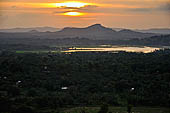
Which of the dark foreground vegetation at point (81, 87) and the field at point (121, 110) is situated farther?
the dark foreground vegetation at point (81, 87)

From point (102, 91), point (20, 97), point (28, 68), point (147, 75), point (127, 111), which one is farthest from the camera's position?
point (28, 68)

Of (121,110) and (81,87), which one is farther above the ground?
(81,87)

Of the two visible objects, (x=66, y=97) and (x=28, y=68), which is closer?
(x=66, y=97)

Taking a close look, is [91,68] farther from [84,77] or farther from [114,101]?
[114,101]

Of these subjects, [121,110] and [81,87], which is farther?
[81,87]

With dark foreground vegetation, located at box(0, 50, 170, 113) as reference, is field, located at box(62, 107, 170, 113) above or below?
below

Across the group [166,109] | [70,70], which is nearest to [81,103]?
[166,109]

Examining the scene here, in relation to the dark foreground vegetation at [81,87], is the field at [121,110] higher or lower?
lower

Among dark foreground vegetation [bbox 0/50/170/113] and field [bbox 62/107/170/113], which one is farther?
dark foreground vegetation [bbox 0/50/170/113]
